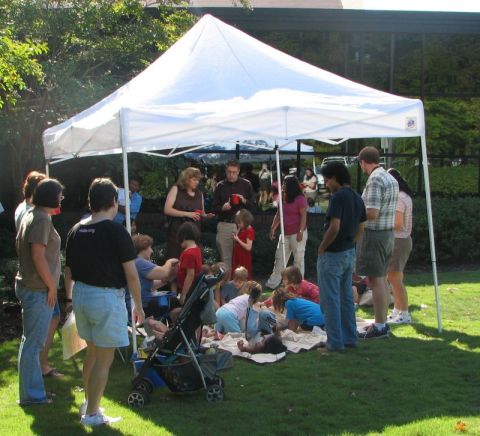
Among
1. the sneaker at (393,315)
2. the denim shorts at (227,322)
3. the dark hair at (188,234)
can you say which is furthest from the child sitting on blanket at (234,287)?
the sneaker at (393,315)

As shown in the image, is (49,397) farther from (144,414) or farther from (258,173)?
(258,173)

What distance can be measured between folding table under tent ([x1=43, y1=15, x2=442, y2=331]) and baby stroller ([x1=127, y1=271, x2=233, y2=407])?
4.49ft

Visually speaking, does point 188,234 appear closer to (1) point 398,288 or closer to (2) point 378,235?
(2) point 378,235

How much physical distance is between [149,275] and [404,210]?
9.70ft

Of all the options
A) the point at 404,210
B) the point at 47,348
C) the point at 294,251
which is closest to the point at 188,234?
the point at 47,348

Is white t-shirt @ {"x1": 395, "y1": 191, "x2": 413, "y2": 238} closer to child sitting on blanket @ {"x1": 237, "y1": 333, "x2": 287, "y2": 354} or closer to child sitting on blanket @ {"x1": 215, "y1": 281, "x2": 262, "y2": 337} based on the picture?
child sitting on blanket @ {"x1": 215, "y1": 281, "x2": 262, "y2": 337}

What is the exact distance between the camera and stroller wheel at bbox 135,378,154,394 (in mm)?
5898

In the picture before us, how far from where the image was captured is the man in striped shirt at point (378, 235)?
781 centimetres

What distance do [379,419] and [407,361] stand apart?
1.69m

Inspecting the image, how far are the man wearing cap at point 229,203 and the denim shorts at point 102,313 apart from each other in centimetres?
525

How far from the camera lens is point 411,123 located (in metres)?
7.77

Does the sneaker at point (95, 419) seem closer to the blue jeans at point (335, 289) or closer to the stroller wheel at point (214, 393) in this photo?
the stroller wheel at point (214, 393)

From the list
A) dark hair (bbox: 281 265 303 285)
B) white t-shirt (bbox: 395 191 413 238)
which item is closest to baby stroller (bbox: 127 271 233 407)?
dark hair (bbox: 281 265 303 285)

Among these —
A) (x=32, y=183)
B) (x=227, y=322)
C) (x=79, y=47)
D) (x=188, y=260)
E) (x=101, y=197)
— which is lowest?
(x=227, y=322)
